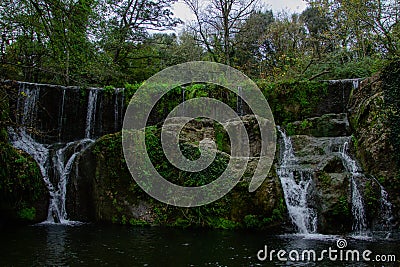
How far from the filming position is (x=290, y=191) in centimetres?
974

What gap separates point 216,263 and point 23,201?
680 centimetres

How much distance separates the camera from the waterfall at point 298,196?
9.08 meters

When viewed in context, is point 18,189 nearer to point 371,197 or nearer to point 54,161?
point 54,161

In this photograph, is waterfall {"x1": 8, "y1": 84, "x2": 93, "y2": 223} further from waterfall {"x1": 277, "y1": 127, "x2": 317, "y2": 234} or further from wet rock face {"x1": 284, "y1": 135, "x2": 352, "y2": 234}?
wet rock face {"x1": 284, "y1": 135, "x2": 352, "y2": 234}

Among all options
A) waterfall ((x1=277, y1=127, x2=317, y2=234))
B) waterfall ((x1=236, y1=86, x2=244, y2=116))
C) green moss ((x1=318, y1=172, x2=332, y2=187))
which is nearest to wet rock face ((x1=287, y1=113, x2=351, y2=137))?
waterfall ((x1=236, y1=86, x2=244, y2=116))

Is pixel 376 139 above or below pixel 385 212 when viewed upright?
above

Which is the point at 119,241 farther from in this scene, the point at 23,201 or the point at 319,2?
the point at 319,2

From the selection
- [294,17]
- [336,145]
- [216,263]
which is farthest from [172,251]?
[294,17]

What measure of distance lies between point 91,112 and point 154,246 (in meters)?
10.2

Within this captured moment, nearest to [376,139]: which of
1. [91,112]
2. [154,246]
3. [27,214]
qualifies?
[154,246]

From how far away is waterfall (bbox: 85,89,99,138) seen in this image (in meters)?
15.5

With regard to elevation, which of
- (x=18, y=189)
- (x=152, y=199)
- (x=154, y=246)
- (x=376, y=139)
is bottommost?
(x=154, y=246)

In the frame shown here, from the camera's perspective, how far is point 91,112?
51.7 feet

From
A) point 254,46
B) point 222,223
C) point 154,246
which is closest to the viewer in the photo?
point 154,246
